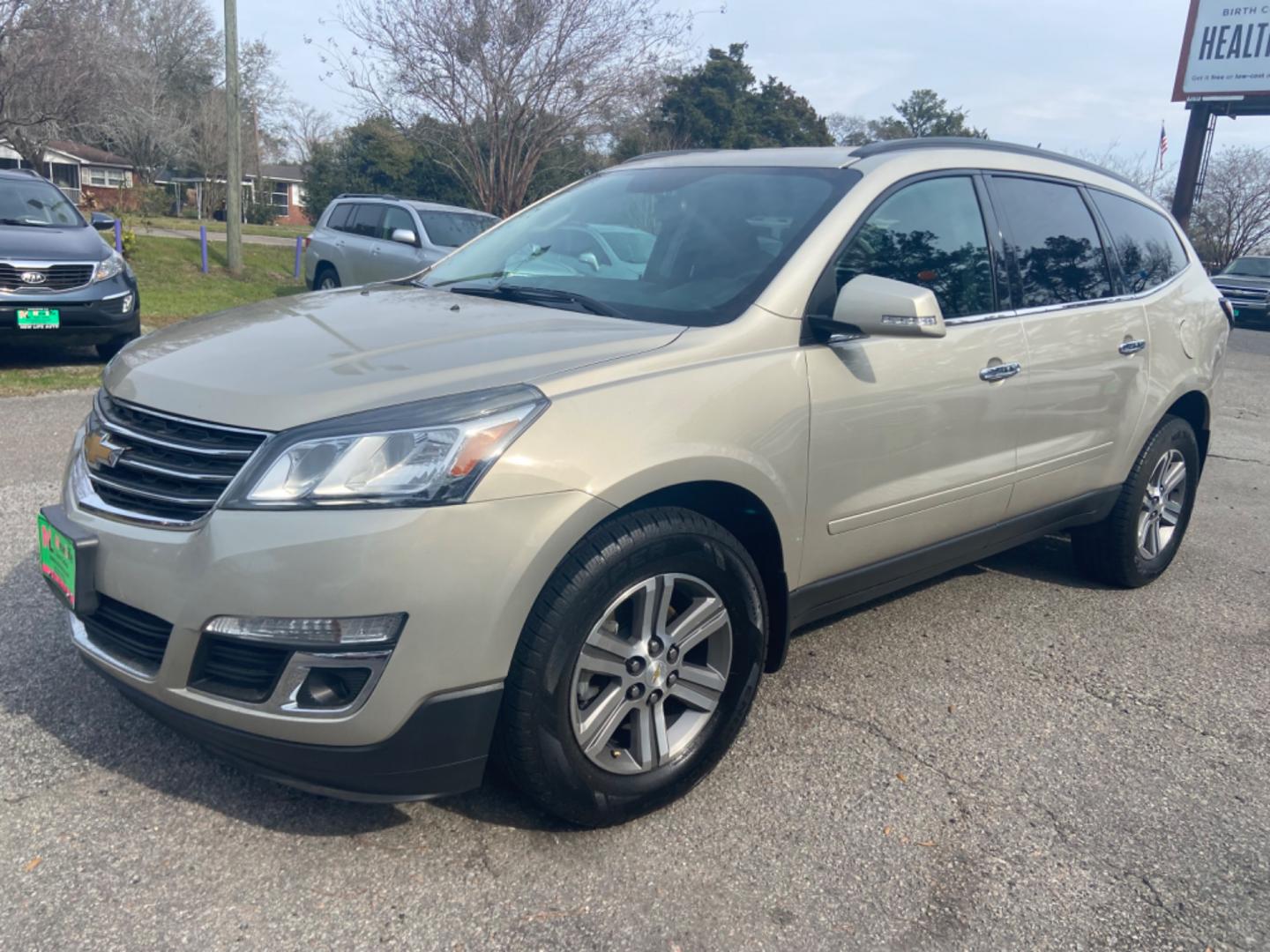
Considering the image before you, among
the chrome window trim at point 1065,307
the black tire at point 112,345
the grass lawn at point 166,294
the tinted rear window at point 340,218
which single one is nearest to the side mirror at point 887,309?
the chrome window trim at point 1065,307

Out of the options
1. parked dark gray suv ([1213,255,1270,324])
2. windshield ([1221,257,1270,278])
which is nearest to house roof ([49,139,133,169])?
windshield ([1221,257,1270,278])

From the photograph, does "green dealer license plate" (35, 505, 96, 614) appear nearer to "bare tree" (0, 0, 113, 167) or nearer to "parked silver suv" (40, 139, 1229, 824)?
"parked silver suv" (40, 139, 1229, 824)

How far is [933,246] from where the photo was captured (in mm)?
3604

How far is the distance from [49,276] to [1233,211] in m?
41.8

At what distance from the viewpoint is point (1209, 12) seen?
32.7 meters

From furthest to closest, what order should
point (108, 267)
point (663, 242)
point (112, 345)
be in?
point (112, 345) → point (108, 267) → point (663, 242)

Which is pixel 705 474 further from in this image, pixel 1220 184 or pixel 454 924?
pixel 1220 184

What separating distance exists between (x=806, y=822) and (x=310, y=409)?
1666mm

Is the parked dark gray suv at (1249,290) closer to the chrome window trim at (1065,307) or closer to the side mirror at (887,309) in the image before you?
the chrome window trim at (1065,307)

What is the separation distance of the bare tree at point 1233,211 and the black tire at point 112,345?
38.8 metres

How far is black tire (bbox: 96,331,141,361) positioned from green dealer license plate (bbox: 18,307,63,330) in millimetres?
470

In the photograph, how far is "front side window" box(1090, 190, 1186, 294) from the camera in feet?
14.8

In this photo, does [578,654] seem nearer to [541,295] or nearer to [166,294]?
[541,295]

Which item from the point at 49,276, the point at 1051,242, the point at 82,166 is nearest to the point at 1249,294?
the point at 1051,242
